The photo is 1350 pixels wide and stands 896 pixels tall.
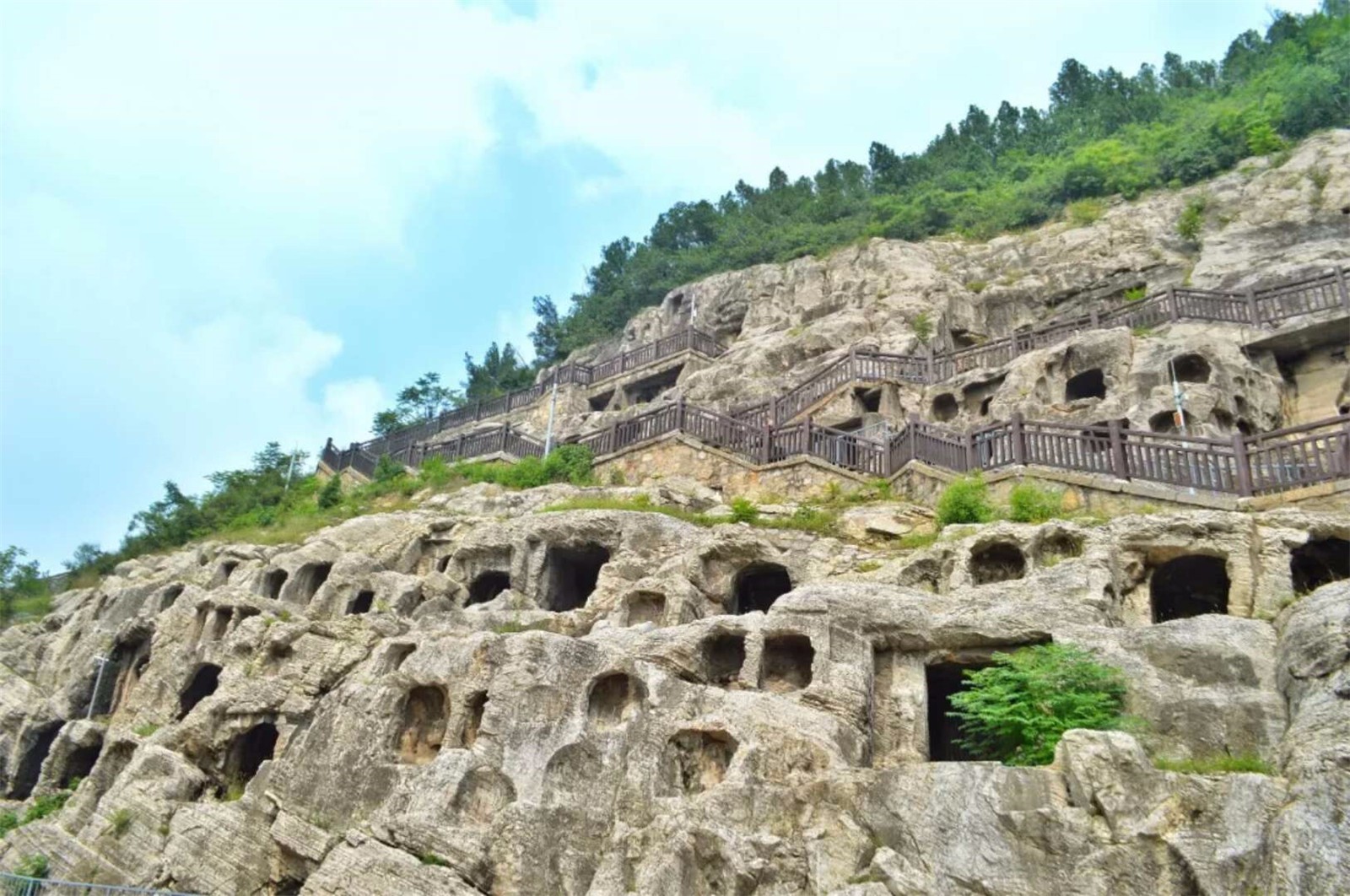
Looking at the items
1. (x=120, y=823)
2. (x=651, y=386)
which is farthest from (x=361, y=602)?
(x=651, y=386)

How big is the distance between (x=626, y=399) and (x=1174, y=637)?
34.1m

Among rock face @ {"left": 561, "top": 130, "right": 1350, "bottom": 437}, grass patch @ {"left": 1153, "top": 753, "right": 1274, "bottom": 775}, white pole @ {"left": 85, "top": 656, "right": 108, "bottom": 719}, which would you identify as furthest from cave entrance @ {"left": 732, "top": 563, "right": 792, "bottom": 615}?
white pole @ {"left": 85, "top": 656, "right": 108, "bottom": 719}

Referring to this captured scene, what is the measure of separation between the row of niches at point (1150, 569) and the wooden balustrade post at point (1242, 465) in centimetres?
204

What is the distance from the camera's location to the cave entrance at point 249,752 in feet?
65.9

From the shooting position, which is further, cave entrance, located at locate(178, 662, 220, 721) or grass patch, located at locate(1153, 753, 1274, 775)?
cave entrance, located at locate(178, 662, 220, 721)

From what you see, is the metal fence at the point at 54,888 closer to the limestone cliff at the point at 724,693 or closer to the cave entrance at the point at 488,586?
the limestone cliff at the point at 724,693

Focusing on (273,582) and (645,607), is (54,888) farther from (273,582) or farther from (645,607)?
(273,582)

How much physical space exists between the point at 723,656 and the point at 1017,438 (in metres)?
8.57

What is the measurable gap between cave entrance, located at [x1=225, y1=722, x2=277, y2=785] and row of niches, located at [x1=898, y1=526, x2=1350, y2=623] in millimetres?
12750

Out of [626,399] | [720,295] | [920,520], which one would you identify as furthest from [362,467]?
[920,520]

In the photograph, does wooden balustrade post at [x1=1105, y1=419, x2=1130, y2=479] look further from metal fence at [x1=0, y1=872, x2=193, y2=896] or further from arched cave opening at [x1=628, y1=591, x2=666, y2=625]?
metal fence at [x1=0, y1=872, x2=193, y2=896]

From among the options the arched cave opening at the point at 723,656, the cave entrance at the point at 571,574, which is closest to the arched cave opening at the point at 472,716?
the arched cave opening at the point at 723,656

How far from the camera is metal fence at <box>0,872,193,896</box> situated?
45.1 ft

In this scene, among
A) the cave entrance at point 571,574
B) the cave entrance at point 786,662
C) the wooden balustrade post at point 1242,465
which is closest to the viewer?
the cave entrance at point 786,662
